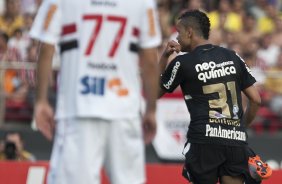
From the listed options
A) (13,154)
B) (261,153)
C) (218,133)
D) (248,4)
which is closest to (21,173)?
(13,154)

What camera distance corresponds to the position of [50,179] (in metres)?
5.81

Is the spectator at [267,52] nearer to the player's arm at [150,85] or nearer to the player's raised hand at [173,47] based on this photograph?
the player's raised hand at [173,47]

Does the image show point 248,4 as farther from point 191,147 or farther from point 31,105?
point 191,147

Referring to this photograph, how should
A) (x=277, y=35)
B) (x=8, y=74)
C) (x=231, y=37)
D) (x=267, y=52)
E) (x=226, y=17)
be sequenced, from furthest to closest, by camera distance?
(x=277, y=35) < (x=226, y=17) < (x=267, y=52) < (x=231, y=37) < (x=8, y=74)

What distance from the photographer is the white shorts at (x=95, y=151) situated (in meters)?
5.69

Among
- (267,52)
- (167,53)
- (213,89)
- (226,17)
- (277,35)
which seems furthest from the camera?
(277,35)

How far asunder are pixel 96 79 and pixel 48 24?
1.51ft

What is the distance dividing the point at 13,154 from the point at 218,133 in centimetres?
519

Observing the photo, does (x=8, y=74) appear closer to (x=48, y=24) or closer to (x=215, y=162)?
(x=215, y=162)

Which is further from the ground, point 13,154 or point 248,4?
point 248,4

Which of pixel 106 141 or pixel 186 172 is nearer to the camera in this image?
pixel 106 141

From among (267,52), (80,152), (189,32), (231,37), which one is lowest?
(80,152)

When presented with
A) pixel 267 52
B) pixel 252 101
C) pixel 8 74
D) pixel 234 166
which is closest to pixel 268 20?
pixel 267 52

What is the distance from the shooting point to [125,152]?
575cm
